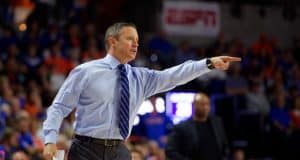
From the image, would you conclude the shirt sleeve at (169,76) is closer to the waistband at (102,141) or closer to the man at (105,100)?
the man at (105,100)

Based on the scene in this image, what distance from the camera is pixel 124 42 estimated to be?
4801mm

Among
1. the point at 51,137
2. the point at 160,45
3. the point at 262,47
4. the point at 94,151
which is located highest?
the point at 160,45

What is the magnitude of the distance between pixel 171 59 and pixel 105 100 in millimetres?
8366

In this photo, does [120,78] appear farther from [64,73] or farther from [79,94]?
[64,73]

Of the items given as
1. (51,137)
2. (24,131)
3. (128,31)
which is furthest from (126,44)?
(24,131)

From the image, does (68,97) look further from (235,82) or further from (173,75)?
(235,82)

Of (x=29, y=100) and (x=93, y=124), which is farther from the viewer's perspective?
(x=29, y=100)

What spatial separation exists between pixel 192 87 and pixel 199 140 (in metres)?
5.57

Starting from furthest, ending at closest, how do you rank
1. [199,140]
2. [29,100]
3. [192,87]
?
[192,87] < [29,100] < [199,140]

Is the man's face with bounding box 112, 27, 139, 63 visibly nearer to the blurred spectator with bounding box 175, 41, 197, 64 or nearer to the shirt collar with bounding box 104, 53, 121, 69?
the shirt collar with bounding box 104, 53, 121, 69

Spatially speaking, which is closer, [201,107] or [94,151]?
[94,151]

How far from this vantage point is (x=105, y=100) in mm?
4684

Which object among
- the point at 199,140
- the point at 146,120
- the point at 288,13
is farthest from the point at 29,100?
the point at 288,13

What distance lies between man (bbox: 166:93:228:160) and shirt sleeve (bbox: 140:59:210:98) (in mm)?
1707
